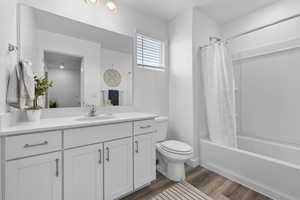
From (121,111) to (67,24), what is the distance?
1.28 meters

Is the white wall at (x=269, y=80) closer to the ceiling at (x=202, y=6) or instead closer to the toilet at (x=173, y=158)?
the ceiling at (x=202, y=6)

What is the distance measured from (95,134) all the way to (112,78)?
3.06 ft

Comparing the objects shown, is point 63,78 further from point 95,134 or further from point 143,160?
point 143,160

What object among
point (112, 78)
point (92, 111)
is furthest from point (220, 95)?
point (92, 111)

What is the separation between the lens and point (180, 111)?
2471 millimetres

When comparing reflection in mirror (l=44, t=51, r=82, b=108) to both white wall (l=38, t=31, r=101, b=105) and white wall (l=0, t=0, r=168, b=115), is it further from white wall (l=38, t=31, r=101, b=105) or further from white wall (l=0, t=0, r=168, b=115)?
white wall (l=0, t=0, r=168, b=115)

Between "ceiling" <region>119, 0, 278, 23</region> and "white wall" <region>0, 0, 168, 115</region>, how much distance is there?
13cm

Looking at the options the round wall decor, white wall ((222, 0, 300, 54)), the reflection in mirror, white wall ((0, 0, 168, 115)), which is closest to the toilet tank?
white wall ((0, 0, 168, 115))

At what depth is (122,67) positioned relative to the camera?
2088 mm

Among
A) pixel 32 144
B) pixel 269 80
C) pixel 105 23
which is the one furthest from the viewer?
pixel 269 80

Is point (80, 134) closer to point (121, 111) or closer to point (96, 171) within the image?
point (96, 171)

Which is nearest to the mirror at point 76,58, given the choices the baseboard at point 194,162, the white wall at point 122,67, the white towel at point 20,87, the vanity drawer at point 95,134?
the white wall at point 122,67

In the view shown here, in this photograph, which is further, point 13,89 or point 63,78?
point 63,78

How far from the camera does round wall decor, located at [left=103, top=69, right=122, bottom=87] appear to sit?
1.97m
